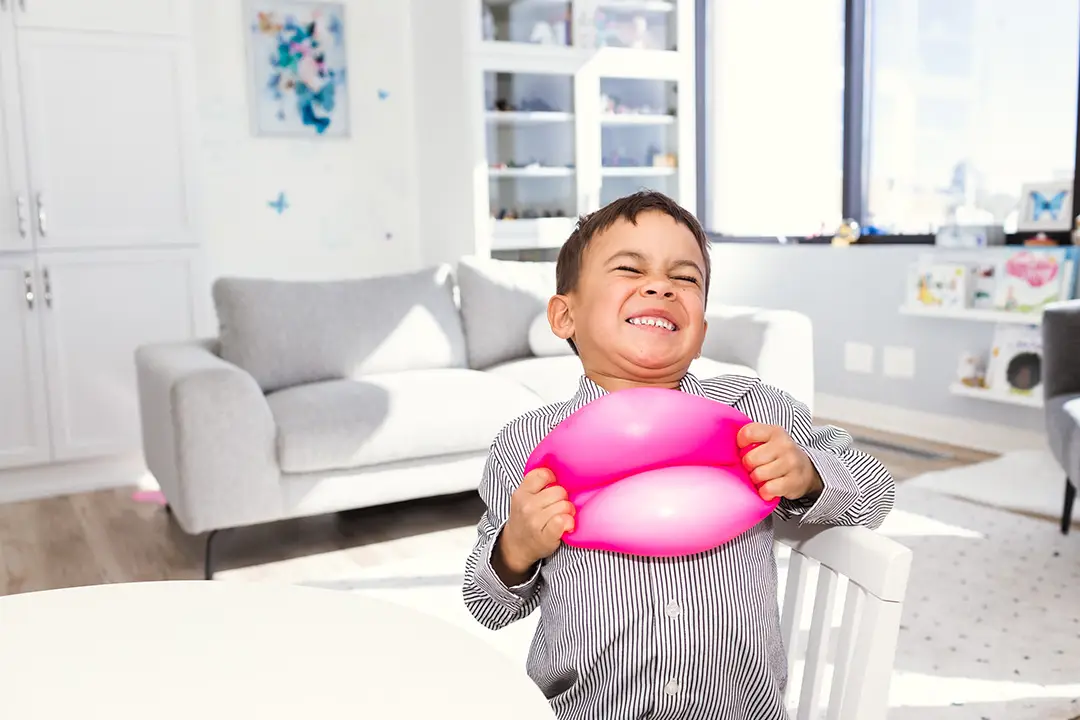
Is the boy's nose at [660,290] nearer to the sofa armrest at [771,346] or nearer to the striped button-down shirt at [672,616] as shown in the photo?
the striped button-down shirt at [672,616]

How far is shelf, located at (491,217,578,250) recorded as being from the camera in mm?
4496

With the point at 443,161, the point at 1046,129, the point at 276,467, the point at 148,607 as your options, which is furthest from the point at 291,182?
the point at 148,607

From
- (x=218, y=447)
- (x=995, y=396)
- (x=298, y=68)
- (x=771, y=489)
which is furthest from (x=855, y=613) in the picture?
(x=298, y=68)

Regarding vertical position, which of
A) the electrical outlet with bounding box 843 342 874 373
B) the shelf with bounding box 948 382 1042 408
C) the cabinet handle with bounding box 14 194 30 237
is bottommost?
the shelf with bounding box 948 382 1042 408

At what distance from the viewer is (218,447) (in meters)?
2.48

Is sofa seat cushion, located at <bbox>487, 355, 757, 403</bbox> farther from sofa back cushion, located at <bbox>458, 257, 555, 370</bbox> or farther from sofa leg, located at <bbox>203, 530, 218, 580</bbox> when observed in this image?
sofa leg, located at <bbox>203, 530, 218, 580</bbox>

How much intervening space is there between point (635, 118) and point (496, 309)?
6.22 ft

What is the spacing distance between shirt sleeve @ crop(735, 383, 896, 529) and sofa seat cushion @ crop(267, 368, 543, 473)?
1803 millimetres

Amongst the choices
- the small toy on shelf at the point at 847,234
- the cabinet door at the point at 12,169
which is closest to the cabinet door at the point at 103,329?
the cabinet door at the point at 12,169

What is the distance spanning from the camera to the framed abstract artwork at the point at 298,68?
4.27 meters

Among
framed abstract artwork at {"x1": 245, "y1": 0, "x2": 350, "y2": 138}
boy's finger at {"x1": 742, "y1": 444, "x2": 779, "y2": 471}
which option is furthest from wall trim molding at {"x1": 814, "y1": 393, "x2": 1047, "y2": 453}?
boy's finger at {"x1": 742, "y1": 444, "x2": 779, "y2": 471}

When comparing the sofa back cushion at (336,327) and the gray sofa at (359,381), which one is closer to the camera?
the gray sofa at (359,381)

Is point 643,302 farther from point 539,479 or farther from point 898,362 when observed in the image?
point 898,362

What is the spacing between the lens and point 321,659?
647 mm
